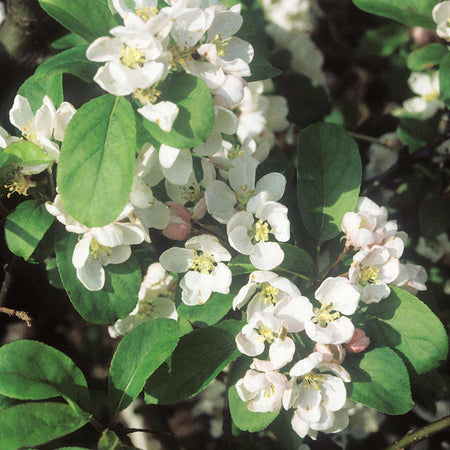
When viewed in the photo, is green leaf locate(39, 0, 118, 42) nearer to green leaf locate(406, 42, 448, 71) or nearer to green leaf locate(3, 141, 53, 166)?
green leaf locate(3, 141, 53, 166)

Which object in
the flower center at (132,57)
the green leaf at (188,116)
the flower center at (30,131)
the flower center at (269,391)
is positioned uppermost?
the flower center at (132,57)

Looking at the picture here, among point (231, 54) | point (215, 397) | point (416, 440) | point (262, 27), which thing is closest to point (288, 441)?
point (416, 440)

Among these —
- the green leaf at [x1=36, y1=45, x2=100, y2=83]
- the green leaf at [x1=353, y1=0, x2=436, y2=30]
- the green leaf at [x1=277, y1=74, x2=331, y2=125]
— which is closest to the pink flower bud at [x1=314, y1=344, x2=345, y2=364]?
the green leaf at [x1=36, y1=45, x2=100, y2=83]

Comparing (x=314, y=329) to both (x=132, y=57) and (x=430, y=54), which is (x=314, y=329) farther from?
(x=430, y=54)

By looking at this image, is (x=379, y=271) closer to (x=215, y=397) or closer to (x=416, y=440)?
(x=416, y=440)

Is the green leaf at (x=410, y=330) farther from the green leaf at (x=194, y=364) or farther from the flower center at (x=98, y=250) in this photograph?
the flower center at (x=98, y=250)

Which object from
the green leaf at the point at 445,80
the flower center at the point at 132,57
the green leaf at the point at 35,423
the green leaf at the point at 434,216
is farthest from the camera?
the green leaf at the point at 434,216

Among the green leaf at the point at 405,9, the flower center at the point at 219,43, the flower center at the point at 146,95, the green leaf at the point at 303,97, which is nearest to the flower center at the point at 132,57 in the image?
the flower center at the point at 146,95
